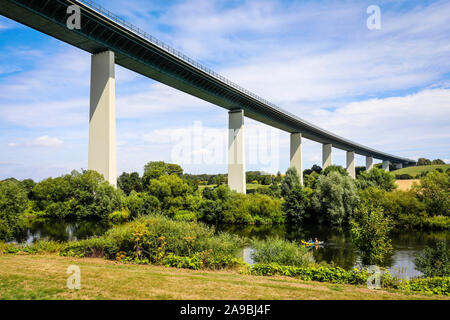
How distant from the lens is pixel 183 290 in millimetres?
9695

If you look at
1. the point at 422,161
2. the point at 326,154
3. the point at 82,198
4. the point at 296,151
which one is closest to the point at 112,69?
the point at 82,198

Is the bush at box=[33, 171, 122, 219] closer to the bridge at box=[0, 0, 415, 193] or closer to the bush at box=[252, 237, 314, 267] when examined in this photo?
the bridge at box=[0, 0, 415, 193]

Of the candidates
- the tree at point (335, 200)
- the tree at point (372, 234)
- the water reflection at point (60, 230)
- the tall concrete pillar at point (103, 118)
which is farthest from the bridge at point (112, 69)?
the tree at point (372, 234)

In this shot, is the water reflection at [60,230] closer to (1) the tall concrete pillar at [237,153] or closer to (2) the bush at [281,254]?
(2) the bush at [281,254]

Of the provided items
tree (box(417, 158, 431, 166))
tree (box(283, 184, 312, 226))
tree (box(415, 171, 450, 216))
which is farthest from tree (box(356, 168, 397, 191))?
tree (box(417, 158, 431, 166))

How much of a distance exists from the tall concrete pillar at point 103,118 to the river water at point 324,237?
7026 mm

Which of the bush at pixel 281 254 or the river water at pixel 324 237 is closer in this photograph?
the bush at pixel 281 254

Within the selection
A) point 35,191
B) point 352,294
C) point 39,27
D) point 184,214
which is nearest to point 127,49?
point 39,27

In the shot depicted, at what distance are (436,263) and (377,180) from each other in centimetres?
4411

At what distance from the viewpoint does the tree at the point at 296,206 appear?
4456cm

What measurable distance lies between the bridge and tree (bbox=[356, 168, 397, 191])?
21.5 meters

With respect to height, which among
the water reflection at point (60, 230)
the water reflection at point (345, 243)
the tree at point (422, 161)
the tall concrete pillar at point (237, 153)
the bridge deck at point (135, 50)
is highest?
the bridge deck at point (135, 50)
